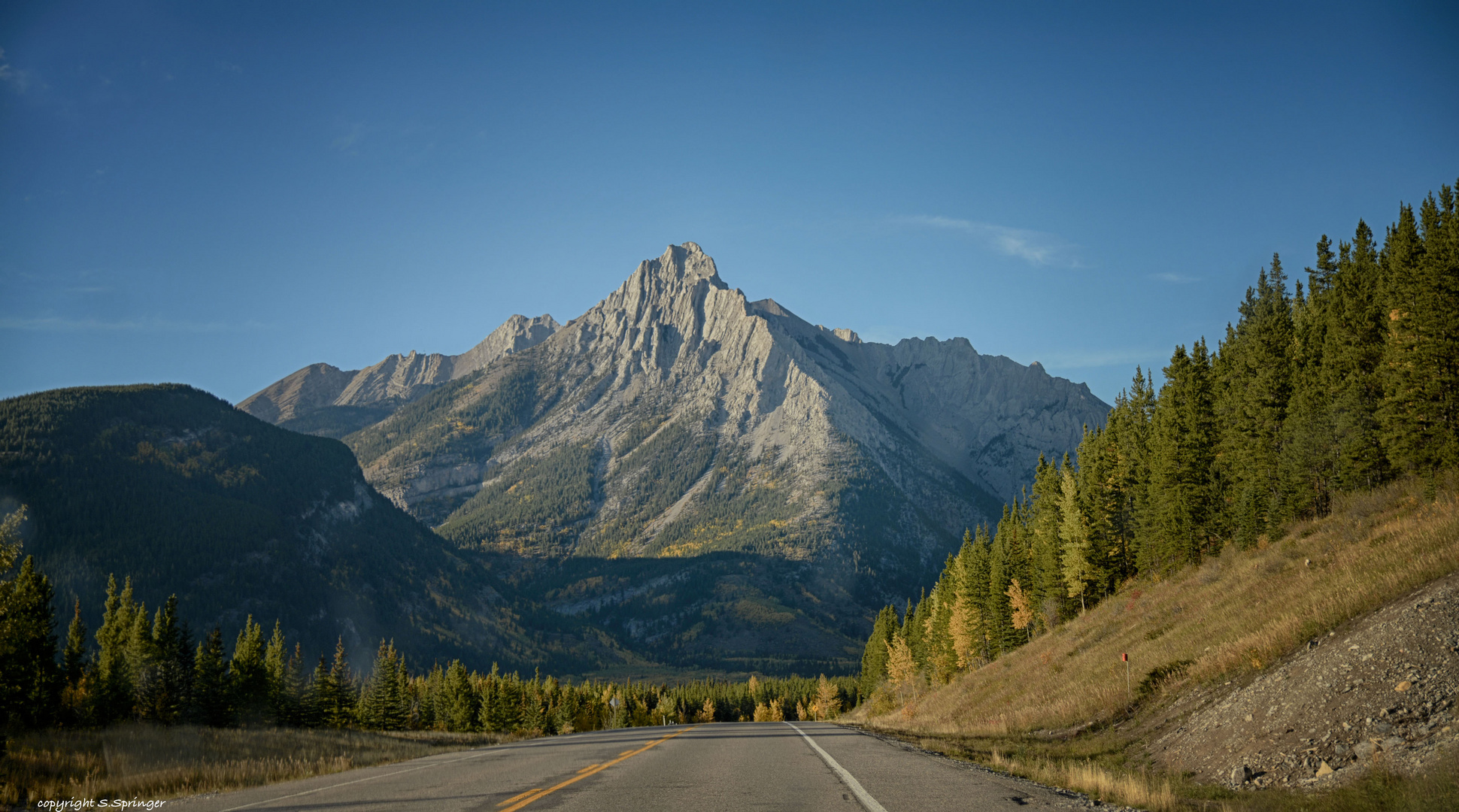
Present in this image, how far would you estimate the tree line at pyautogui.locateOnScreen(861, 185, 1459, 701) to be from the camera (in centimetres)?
3850

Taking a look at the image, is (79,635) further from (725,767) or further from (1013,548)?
(1013,548)

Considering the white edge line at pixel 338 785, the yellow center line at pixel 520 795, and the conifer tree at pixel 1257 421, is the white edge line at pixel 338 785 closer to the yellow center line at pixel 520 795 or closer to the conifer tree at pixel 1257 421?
the yellow center line at pixel 520 795

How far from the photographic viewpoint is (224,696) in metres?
68.2

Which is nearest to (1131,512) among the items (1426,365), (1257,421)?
(1257,421)

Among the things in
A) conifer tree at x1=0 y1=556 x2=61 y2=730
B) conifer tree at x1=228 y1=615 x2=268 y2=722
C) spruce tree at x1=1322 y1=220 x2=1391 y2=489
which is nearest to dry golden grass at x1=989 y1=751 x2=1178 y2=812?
spruce tree at x1=1322 y1=220 x2=1391 y2=489

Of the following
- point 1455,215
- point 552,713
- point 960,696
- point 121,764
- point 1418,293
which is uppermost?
point 1455,215

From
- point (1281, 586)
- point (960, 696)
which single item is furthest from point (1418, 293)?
point (960, 696)

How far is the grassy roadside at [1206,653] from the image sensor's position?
1263 cm

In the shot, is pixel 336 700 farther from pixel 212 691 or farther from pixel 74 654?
pixel 74 654

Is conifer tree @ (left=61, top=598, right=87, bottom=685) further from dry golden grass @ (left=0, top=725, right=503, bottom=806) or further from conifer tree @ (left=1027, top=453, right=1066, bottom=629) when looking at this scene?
conifer tree @ (left=1027, top=453, right=1066, bottom=629)

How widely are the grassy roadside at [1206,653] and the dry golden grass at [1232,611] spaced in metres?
0.09

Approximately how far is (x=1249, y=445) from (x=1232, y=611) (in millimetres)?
27832

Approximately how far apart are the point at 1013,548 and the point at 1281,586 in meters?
52.3

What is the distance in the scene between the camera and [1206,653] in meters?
24.2
